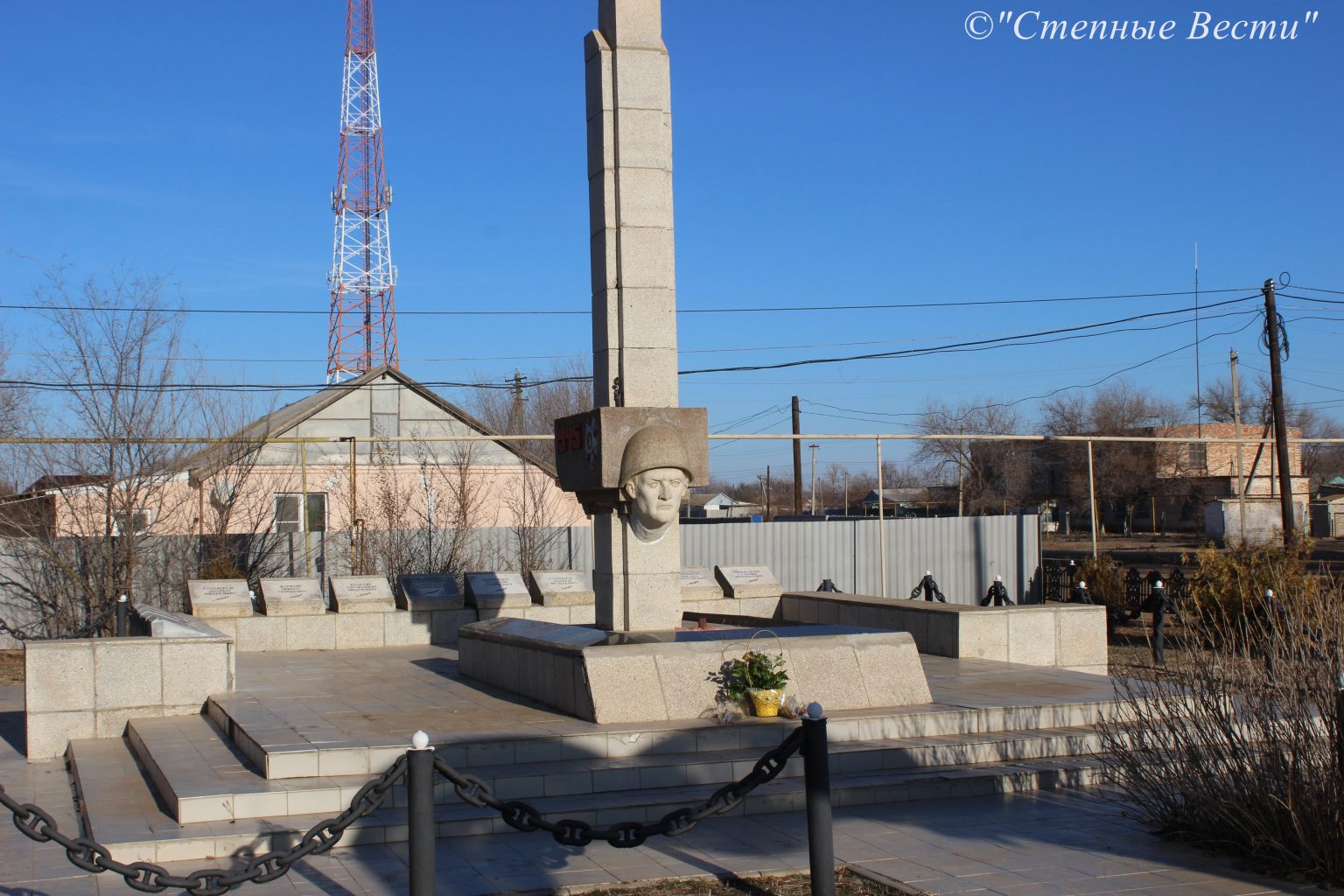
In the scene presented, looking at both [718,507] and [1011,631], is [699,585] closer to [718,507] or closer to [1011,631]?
[1011,631]

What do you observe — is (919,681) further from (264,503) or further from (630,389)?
(264,503)

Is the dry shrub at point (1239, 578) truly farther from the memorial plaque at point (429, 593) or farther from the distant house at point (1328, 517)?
the distant house at point (1328, 517)

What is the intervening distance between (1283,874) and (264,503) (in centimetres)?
1842

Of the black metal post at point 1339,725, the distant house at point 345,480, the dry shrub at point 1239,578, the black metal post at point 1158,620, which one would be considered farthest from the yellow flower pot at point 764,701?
the dry shrub at point 1239,578

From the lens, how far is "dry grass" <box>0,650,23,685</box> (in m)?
16.6

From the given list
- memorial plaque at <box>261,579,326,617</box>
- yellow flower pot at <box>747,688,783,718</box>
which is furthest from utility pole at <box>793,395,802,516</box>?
yellow flower pot at <box>747,688,783,718</box>

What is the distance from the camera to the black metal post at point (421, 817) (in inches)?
203

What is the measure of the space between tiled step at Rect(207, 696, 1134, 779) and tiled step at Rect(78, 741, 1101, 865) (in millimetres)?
510

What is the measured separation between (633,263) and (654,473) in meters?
2.11

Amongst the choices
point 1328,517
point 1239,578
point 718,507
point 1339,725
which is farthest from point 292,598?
point 718,507

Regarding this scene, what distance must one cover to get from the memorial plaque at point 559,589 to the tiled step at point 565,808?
8.26 m

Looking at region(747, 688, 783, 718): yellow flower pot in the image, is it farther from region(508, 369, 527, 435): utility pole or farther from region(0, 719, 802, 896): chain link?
region(508, 369, 527, 435): utility pole

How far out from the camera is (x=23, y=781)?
9.84 m

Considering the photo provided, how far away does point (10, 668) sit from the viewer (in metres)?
17.7
